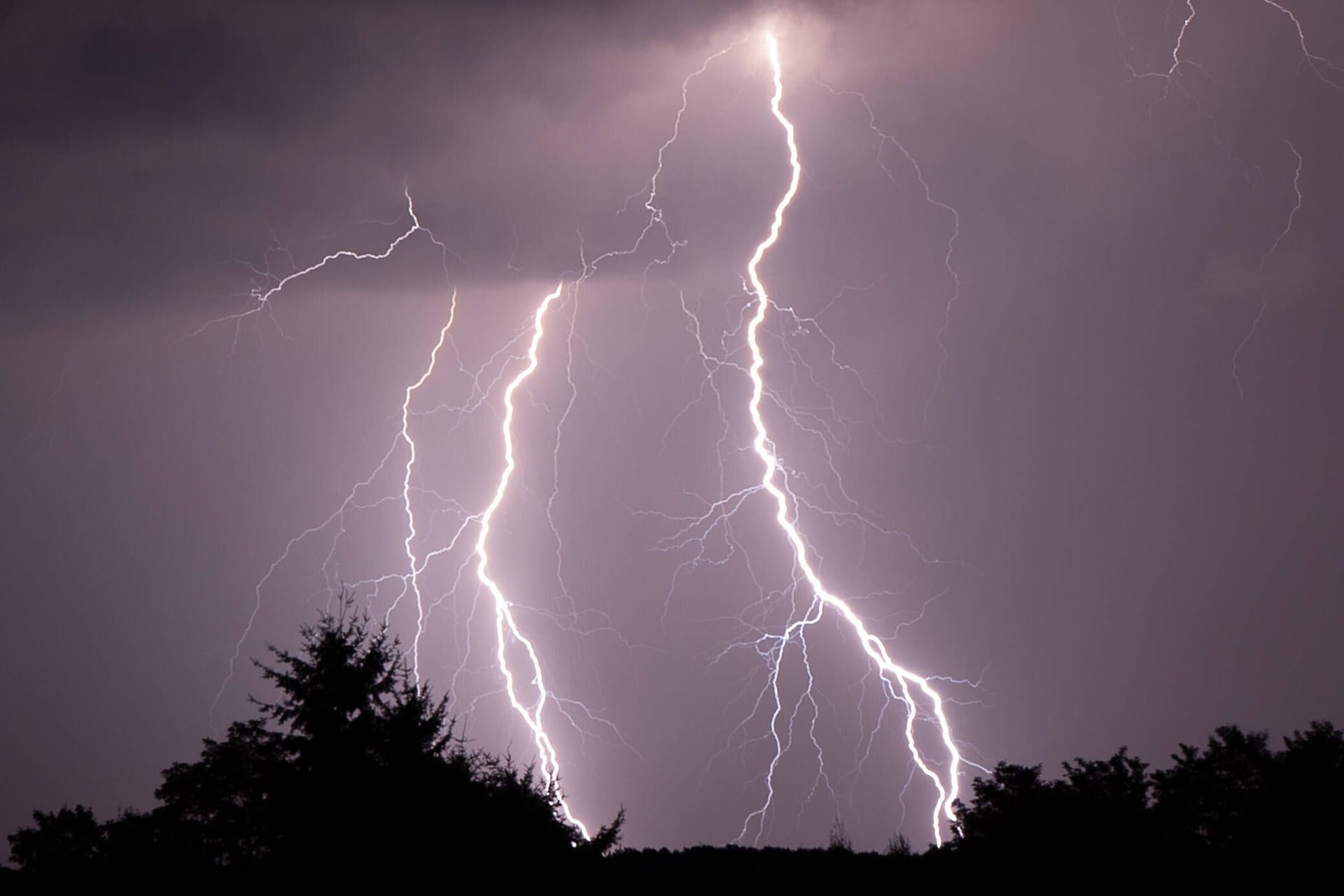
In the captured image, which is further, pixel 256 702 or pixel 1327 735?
pixel 1327 735

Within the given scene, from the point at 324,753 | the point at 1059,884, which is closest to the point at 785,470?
the point at 1059,884

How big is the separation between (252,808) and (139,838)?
3736 millimetres

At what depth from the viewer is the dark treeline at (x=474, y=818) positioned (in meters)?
7.13

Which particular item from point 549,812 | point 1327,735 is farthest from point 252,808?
point 1327,735

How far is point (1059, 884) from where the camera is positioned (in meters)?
9.21

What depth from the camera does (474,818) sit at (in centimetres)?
732

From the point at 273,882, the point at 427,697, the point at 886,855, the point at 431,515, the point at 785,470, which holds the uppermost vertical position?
the point at 785,470

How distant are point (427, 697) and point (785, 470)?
2861cm

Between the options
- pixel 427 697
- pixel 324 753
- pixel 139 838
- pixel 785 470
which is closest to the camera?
pixel 324 753

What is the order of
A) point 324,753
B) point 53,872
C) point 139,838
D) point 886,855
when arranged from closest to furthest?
1. point 324,753
2. point 53,872
3. point 139,838
4. point 886,855

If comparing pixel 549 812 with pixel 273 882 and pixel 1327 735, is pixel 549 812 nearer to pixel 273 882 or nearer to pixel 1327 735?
pixel 273 882

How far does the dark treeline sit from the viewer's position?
713 centimetres

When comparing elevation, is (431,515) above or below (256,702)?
above

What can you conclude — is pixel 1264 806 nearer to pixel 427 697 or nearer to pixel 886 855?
pixel 886 855
